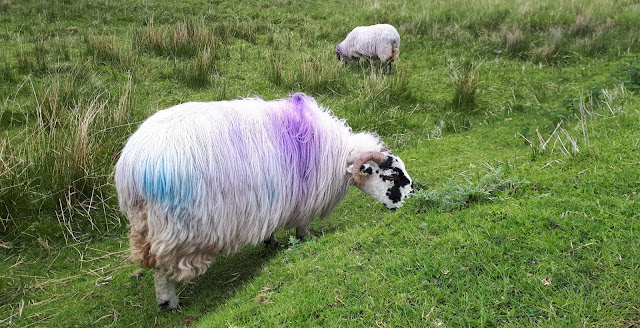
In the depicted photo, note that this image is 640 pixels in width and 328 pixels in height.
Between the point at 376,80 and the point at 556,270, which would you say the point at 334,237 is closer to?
the point at 556,270

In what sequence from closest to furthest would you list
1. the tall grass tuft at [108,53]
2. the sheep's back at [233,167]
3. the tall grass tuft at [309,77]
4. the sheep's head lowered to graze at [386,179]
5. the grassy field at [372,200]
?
the grassy field at [372,200]
the sheep's back at [233,167]
the sheep's head lowered to graze at [386,179]
the tall grass tuft at [309,77]
the tall grass tuft at [108,53]

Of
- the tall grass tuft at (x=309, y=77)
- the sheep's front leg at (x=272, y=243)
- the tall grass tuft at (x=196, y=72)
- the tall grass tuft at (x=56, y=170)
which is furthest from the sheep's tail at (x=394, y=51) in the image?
the sheep's front leg at (x=272, y=243)

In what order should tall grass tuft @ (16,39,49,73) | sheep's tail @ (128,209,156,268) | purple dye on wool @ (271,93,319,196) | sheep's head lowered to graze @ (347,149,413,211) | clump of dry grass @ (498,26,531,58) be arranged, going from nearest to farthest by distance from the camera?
1. sheep's tail @ (128,209,156,268)
2. purple dye on wool @ (271,93,319,196)
3. sheep's head lowered to graze @ (347,149,413,211)
4. tall grass tuft @ (16,39,49,73)
5. clump of dry grass @ (498,26,531,58)

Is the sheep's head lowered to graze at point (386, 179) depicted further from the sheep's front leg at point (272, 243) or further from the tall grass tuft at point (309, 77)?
the tall grass tuft at point (309, 77)

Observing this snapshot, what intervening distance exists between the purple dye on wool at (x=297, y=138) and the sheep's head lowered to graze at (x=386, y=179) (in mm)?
453

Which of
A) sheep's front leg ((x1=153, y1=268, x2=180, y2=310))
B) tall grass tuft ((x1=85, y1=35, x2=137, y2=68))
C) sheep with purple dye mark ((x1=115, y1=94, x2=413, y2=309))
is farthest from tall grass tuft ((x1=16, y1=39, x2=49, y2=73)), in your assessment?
sheep's front leg ((x1=153, y1=268, x2=180, y2=310))

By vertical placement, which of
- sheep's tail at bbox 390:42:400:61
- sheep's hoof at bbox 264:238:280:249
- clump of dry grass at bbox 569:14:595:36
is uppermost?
clump of dry grass at bbox 569:14:595:36

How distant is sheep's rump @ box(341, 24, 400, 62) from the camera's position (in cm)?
916

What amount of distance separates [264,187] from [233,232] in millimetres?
381

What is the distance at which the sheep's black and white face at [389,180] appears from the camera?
13.0ft

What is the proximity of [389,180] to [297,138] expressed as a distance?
0.91m

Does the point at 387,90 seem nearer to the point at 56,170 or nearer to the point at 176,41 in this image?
the point at 176,41

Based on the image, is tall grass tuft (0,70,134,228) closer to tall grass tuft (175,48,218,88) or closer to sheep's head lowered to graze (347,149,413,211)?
sheep's head lowered to graze (347,149,413,211)

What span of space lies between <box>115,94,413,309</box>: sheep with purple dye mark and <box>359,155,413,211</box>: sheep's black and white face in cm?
3
